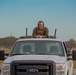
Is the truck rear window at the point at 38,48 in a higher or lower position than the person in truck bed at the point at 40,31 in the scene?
lower

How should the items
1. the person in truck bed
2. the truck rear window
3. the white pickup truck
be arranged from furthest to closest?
the person in truck bed, the truck rear window, the white pickup truck

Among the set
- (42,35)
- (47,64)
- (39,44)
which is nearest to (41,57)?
(47,64)

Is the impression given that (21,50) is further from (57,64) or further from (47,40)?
(57,64)

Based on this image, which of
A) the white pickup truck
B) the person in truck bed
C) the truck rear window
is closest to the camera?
the white pickup truck

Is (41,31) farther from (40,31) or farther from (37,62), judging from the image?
(37,62)

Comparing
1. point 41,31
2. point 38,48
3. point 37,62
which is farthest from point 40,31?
point 37,62

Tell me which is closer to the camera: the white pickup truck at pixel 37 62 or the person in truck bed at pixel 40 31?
the white pickup truck at pixel 37 62

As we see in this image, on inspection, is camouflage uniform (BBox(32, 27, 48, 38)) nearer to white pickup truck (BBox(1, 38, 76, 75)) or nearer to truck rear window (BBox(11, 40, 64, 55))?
truck rear window (BBox(11, 40, 64, 55))

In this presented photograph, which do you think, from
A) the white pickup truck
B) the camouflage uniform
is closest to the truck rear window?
the white pickup truck

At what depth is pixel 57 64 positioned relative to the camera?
1232 centimetres

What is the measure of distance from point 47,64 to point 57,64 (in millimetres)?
290

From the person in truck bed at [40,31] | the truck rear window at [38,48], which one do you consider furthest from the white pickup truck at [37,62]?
the person in truck bed at [40,31]

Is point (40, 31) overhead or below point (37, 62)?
overhead

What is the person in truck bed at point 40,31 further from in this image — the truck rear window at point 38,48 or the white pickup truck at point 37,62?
the white pickup truck at point 37,62
